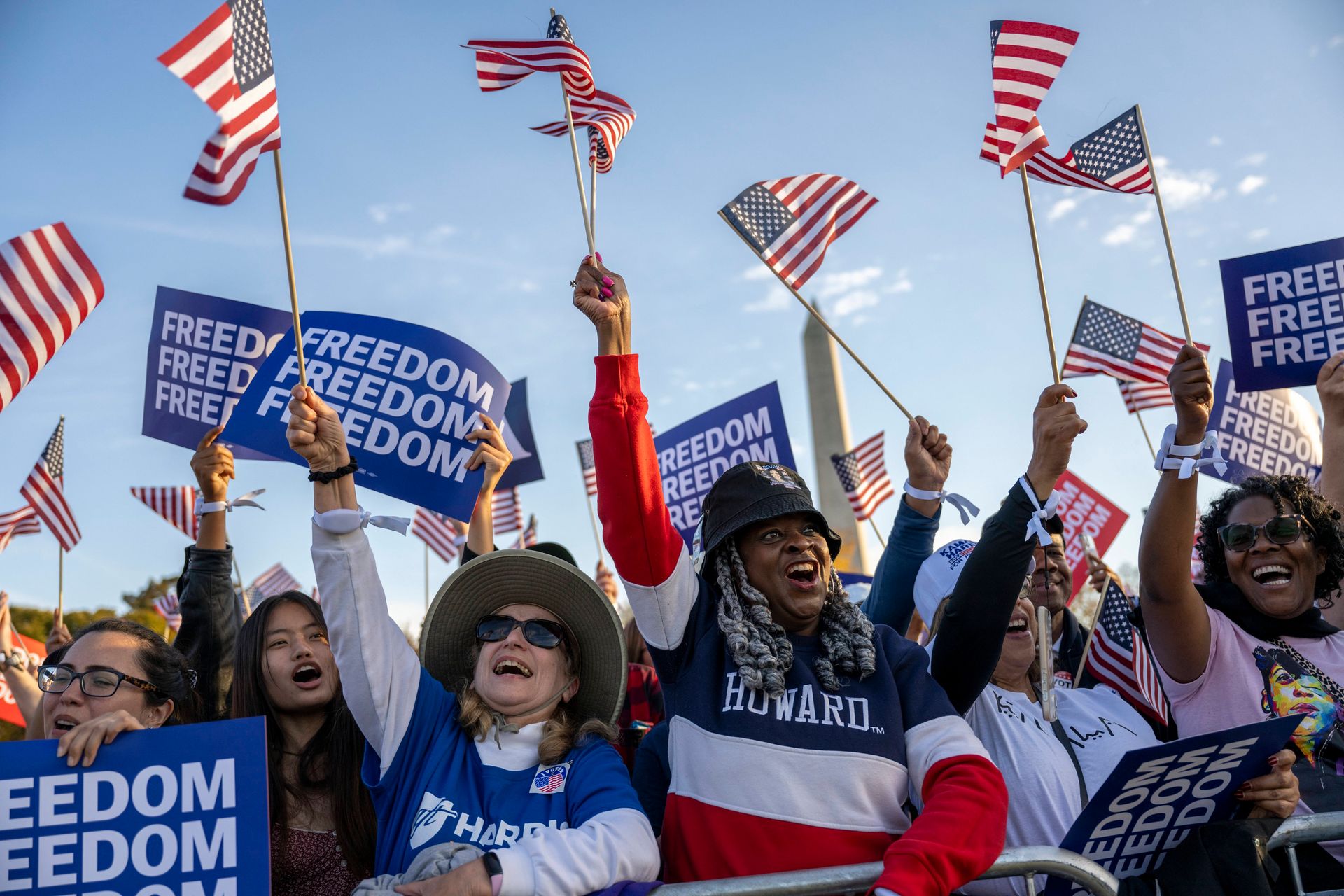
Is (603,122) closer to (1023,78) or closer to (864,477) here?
(1023,78)

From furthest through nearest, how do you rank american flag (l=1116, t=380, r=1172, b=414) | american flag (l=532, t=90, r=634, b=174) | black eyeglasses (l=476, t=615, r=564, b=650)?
american flag (l=1116, t=380, r=1172, b=414) → american flag (l=532, t=90, r=634, b=174) → black eyeglasses (l=476, t=615, r=564, b=650)

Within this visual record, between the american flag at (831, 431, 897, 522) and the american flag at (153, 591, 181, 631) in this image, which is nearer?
the american flag at (153, 591, 181, 631)

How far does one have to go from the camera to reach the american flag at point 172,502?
385 inches

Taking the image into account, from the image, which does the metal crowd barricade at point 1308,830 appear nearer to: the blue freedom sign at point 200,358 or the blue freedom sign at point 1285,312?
the blue freedom sign at point 1285,312

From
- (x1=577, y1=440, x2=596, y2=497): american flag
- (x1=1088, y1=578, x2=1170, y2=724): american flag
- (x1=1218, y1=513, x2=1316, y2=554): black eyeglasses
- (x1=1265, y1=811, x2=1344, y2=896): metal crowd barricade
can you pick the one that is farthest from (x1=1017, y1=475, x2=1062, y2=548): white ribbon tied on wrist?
(x1=577, y1=440, x2=596, y2=497): american flag

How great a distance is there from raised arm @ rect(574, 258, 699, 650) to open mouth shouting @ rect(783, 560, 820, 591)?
0.29 meters

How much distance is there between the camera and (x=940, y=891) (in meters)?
2.63

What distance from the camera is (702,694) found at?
3.11 metres

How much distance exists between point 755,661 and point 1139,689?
74.5 inches

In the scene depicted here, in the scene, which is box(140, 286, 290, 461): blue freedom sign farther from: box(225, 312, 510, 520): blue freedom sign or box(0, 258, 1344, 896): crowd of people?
box(0, 258, 1344, 896): crowd of people

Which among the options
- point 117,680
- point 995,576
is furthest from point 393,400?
point 995,576

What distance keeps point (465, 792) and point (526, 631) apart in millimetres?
557

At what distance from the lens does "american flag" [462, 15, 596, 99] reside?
16.3 feet

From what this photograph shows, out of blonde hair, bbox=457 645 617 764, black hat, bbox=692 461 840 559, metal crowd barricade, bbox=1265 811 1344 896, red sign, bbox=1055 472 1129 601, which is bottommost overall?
metal crowd barricade, bbox=1265 811 1344 896
